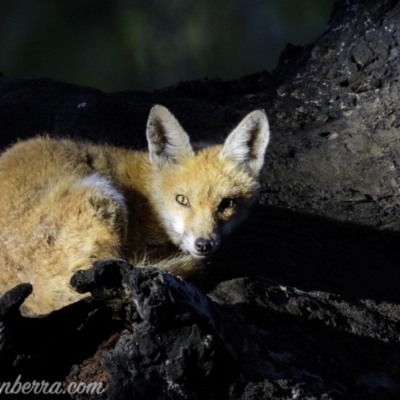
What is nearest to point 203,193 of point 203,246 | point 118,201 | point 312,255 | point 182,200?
point 182,200

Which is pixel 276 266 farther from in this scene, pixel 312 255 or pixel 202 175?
pixel 202 175

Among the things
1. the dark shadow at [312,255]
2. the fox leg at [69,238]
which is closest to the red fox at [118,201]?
the fox leg at [69,238]

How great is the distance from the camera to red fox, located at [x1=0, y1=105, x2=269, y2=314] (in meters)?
4.96

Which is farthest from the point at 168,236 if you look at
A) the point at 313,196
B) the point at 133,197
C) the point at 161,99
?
the point at 161,99

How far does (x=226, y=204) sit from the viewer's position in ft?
19.0

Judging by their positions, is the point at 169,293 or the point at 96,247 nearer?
the point at 169,293

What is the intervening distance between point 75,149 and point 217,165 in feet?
3.07

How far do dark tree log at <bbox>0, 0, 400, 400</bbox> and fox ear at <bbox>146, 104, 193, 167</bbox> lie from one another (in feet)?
2.37

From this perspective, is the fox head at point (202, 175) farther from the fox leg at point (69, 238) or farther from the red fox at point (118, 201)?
the fox leg at point (69, 238)

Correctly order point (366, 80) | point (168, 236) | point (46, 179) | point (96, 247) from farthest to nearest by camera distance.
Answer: point (366, 80), point (168, 236), point (46, 179), point (96, 247)

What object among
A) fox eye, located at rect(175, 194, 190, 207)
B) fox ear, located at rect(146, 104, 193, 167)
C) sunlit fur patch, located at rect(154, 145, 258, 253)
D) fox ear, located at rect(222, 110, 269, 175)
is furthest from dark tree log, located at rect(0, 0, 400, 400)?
fox ear, located at rect(146, 104, 193, 167)

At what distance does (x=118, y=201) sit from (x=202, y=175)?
2.45 ft

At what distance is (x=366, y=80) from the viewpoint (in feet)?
24.6

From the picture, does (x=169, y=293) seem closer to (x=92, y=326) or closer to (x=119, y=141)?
(x=92, y=326)
